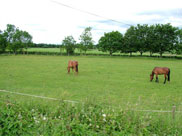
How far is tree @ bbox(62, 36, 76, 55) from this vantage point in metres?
71.2

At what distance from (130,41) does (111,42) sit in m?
8.00

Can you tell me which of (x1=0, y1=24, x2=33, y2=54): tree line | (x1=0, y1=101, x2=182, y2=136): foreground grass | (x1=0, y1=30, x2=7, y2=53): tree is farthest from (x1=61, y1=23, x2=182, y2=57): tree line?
(x1=0, y1=101, x2=182, y2=136): foreground grass

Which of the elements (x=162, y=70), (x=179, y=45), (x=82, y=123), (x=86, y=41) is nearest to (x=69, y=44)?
(x=86, y=41)

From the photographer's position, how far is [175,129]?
439 cm

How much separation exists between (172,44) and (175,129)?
5444 centimetres

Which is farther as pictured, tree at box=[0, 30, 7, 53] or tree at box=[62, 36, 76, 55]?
tree at box=[62, 36, 76, 55]

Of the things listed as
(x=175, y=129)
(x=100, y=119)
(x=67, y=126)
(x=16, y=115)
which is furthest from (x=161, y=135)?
(x=16, y=115)

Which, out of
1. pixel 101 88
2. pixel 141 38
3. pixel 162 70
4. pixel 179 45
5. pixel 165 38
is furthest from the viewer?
pixel 141 38

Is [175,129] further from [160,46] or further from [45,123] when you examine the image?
[160,46]

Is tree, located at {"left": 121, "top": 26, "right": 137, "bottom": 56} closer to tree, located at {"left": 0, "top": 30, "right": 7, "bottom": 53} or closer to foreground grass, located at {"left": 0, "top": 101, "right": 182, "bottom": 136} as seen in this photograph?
tree, located at {"left": 0, "top": 30, "right": 7, "bottom": 53}

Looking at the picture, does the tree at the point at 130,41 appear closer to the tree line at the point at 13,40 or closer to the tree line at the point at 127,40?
the tree line at the point at 127,40

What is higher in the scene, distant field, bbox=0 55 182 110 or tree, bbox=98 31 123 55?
tree, bbox=98 31 123 55

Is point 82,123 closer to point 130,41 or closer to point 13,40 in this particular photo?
point 130,41

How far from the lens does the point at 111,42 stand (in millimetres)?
65625
